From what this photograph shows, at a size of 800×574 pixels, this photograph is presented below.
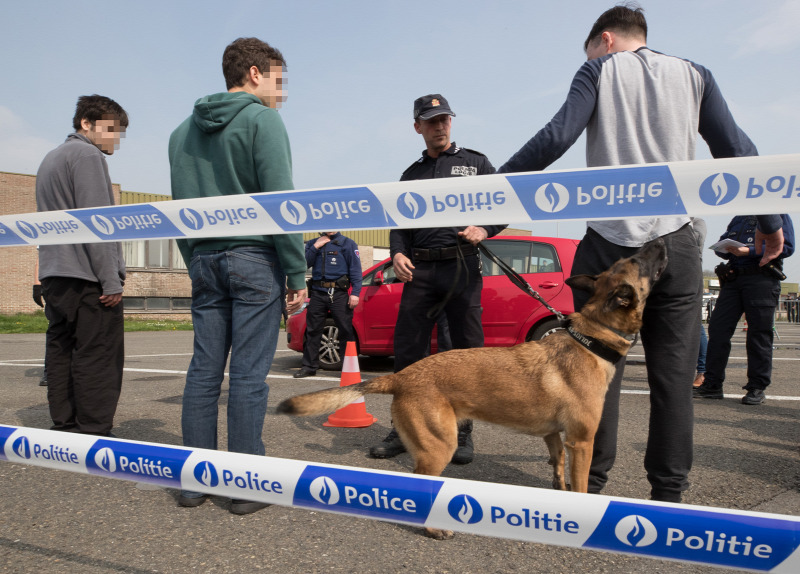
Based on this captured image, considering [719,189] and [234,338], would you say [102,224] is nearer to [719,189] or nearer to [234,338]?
[234,338]

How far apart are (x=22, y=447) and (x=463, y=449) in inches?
90.4

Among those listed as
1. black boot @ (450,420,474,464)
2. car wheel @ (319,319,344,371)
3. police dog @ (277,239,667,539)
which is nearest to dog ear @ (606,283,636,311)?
police dog @ (277,239,667,539)

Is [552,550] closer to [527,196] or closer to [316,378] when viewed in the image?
[527,196]

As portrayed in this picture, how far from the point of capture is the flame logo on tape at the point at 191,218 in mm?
2316

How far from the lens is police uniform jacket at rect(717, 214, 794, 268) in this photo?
5.21m

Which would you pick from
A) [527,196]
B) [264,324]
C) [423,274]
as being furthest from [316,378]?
[527,196]

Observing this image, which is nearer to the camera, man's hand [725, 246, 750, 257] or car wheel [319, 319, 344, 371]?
man's hand [725, 246, 750, 257]

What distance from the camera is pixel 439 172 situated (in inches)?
144

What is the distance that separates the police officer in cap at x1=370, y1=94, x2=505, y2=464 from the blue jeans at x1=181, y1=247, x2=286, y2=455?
1056 mm

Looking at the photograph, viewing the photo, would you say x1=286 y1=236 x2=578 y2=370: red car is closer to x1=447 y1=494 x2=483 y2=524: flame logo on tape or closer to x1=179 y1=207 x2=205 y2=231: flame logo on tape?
x1=179 y1=207 x2=205 y2=231: flame logo on tape

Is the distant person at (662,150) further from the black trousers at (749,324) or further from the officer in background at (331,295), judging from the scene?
the officer in background at (331,295)

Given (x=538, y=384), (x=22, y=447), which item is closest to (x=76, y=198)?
(x=22, y=447)

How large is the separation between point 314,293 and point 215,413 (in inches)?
189

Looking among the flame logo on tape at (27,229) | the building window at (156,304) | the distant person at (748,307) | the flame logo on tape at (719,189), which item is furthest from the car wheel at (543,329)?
the building window at (156,304)
